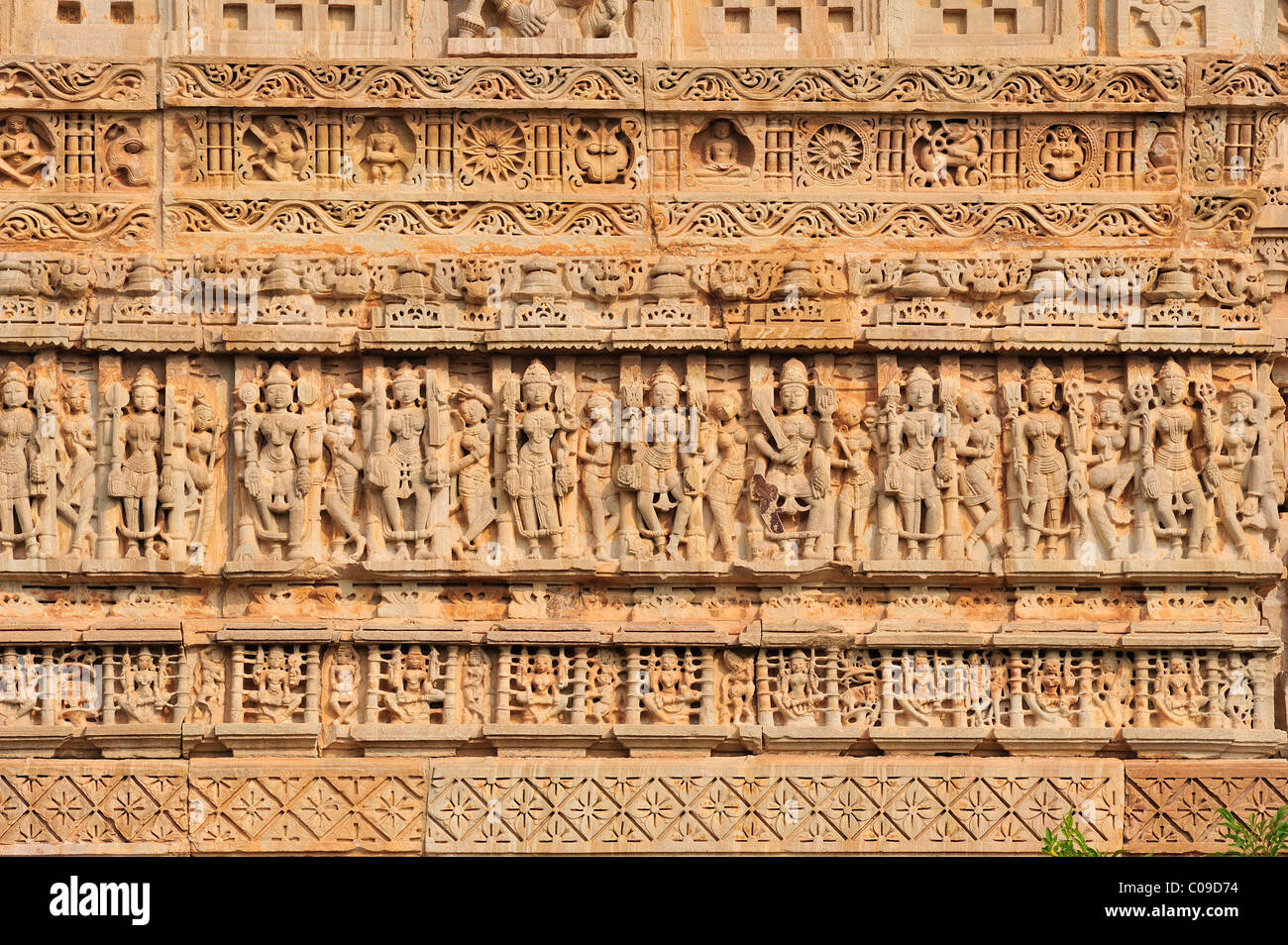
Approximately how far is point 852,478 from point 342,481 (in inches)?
104

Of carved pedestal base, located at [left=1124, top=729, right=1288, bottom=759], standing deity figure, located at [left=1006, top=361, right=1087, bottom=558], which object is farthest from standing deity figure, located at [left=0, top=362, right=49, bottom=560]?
carved pedestal base, located at [left=1124, top=729, right=1288, bottom=759]

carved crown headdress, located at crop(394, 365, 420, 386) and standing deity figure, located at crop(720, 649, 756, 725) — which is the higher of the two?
carved crown headdress, located at crop(394, 365, 420, 386)

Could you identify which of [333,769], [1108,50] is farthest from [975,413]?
[333,769]

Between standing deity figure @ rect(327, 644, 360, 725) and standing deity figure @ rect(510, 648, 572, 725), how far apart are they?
0.82 metres

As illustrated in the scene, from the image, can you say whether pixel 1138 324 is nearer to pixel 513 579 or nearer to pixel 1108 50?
pixel 1108 50

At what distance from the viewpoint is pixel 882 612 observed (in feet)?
34.7

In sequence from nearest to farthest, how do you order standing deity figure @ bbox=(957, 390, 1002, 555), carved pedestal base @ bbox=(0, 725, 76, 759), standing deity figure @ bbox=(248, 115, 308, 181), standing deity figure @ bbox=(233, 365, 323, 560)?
carved pedestal base @ bbox=(0, 725, 76, 759) < standing deity figure @ bbox=(233, 365, 323, 560) < standing deity figure @ bbox=(957, 390, 1002, 555) < standing deity figure @ bbox=(248, 115, 308, 181)

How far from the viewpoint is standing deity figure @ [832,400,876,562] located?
416 inches

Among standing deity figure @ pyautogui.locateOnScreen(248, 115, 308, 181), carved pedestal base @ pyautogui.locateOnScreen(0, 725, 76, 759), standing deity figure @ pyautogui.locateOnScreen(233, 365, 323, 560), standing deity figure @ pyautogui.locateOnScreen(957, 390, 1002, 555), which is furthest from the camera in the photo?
standing deity figure @ pyautogui.locateOnScreen(248, 115, 308, 181)

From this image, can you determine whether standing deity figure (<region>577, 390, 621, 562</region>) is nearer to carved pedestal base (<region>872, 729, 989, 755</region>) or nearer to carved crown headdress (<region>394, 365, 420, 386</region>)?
carved crown headdress (<region>394, 365, 420, 386</region>)

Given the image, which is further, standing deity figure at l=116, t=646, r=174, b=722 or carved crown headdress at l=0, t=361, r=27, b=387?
carved crown headdress at l=0, t=361, r=27, b=387

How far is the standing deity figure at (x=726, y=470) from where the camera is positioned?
34.7 ft

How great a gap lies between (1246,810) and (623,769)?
124 inches

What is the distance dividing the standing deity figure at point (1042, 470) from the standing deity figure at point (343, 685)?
3.52m
